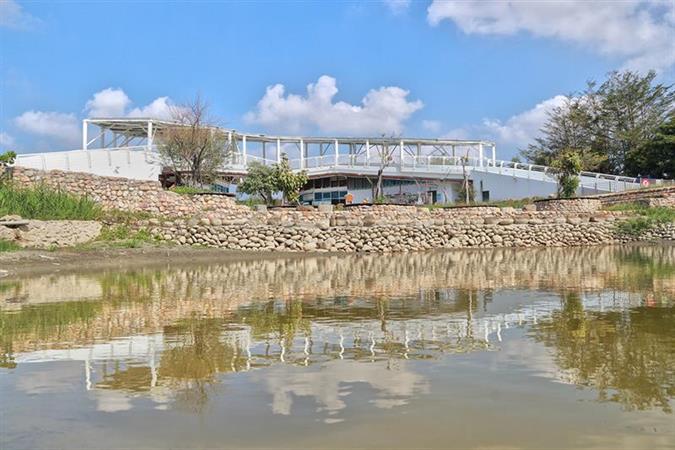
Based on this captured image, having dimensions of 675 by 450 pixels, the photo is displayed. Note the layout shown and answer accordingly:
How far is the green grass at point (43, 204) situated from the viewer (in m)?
23.0

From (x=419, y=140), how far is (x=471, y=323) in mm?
52800

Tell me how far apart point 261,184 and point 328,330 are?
1240 inches

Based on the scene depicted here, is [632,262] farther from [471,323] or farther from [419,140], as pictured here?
[419,140]

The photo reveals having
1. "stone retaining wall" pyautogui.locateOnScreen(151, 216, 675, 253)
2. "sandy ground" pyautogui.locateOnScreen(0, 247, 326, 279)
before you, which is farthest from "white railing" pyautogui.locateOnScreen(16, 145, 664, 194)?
"sandy ground" pyautogui.locateOnScreen(0, 247, 326, 279)

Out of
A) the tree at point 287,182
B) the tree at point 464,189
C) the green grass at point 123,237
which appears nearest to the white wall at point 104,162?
the tree at point 287,182

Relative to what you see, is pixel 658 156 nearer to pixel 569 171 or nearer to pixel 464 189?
pixel 464 189

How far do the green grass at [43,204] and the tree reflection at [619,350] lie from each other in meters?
20.4

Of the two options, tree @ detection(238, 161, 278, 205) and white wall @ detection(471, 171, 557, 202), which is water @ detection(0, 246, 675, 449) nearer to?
tree @ detection(238, 161, 278, 205)

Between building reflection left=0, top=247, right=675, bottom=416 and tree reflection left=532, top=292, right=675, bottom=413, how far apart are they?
18mm

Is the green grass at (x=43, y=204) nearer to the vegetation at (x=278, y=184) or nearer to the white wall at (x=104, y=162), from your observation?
the vegetation at (x=278, y=184)

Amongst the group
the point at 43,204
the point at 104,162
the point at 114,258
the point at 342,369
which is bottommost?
the point at 342,369

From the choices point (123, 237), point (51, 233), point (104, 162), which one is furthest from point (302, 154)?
point (51, 233)

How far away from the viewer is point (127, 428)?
14.2 ft

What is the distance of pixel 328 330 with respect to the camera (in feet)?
26.4
